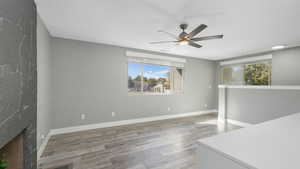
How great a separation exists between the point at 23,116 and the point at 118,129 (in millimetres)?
2329

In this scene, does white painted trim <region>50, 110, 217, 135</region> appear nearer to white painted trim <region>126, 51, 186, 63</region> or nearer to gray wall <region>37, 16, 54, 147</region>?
gray wall <region>37, 16, 54, 147</region>

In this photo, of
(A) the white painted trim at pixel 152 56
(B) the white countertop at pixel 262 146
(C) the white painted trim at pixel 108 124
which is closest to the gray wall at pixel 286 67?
(A) the white painted trim at pixel 152 56

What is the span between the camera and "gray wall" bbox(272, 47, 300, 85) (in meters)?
3.70

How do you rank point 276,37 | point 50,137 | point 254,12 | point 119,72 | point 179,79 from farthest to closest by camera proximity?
point 179,79, point 119,72, point 276,37, point 50,137, point 254,12

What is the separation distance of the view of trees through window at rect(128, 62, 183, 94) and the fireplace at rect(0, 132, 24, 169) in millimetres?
2810

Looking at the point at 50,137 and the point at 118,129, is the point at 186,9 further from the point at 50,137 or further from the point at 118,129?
the point at 50,137

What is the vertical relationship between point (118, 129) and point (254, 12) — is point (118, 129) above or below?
below

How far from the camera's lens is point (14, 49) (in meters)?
1.11

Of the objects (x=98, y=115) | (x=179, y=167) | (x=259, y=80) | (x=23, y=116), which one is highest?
(x=259, y=80)

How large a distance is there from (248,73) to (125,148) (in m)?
Answer: 5.33

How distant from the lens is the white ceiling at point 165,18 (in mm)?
1857

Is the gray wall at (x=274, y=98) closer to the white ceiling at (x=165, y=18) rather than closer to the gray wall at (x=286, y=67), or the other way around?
the gray wall at (x=286, y=67)

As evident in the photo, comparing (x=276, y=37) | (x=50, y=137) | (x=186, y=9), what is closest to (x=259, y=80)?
(x=276, y=37)

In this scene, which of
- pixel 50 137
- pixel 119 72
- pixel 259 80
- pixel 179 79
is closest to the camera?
pixel 50 137
